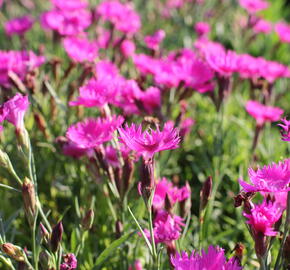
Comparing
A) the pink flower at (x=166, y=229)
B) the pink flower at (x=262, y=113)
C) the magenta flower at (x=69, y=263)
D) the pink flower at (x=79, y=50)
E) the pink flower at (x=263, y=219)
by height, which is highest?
the pink flower at (x=79, y=50)

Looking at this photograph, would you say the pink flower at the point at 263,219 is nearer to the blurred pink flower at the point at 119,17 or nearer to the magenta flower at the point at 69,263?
the magenta flower at the point at 69,263

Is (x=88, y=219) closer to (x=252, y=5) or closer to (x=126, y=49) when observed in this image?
(x=126, y=49)

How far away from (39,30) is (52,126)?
1671 millimetres

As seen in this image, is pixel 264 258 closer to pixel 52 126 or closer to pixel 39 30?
pixel 52 126

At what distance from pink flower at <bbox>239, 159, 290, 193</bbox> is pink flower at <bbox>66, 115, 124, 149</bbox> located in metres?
0.34

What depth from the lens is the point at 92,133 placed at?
108cm

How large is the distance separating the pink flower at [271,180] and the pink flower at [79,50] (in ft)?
3.24

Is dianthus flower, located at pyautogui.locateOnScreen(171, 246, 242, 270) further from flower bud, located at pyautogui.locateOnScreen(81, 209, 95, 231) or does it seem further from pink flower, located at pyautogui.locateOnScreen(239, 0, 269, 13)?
pink flower, located at pyautogui.locateOnScreen(239, 0, 269, 13)

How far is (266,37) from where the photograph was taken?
3.42 m

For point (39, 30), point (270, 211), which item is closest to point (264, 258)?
point (270, 211)

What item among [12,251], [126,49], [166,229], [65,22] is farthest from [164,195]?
[65,22]

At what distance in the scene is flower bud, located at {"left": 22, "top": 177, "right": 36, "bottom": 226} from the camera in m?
0.90

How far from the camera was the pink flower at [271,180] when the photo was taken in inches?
29.9

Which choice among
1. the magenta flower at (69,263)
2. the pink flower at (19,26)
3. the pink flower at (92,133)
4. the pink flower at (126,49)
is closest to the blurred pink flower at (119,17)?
the pink flower at (126,49)
